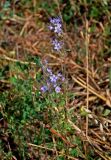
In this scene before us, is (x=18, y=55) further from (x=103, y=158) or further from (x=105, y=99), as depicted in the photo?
(x=103, y=158)

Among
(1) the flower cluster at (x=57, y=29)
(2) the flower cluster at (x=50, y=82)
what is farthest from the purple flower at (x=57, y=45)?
(2) the flower cluster at (x=50, y=82)

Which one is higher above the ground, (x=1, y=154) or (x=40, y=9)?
(x=40, y=9)

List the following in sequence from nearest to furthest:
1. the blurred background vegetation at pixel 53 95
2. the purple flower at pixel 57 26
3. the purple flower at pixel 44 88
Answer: the purple flower at pixel 57 26
the purple flower at pixel 44 88
the blurred background vegetation at pixel 53 95

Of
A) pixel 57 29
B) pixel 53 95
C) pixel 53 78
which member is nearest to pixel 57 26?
pixel 57 29

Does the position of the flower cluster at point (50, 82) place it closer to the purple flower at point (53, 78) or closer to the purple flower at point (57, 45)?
the purple flower at point (53, 78)

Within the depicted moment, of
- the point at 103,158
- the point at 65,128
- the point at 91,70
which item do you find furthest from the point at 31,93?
the point at 91,70

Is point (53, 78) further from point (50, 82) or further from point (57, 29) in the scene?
point (57, 29)

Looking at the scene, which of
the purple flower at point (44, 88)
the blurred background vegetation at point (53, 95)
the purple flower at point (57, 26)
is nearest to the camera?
the purple flower at point (57, 26)

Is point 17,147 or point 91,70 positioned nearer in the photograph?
point 17,147
